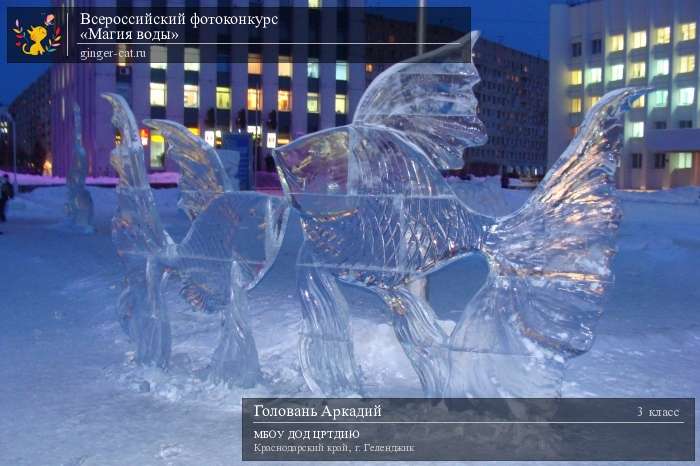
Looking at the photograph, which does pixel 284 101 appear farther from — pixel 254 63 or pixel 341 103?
pixel 341 103

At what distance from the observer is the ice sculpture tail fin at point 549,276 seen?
4758 millimetres

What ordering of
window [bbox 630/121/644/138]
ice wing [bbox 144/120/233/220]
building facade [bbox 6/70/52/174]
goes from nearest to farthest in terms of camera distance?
ice wing [bbox 144/120/233/220] → window [bbox 630/121/644/138] → building facade [bbox 6/70/52/174]

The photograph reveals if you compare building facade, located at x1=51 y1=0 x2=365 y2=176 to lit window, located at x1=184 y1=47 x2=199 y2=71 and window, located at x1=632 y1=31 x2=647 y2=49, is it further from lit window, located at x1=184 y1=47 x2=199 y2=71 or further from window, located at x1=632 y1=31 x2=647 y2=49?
window, located at x1=632 y1=31 x2=647 y2=49

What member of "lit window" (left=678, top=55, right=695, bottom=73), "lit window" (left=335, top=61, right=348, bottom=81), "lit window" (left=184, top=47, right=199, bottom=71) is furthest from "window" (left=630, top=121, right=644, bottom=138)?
"lit window" (left=184, top=47, right=199, bottom=71)

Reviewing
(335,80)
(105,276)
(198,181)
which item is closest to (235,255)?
(198,181)

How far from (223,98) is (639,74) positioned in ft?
95.6

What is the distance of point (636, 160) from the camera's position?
5250 centimetres

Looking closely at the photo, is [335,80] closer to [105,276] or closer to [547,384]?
[105,276]

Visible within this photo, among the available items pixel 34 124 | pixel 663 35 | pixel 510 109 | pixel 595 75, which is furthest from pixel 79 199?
pixel 510 109

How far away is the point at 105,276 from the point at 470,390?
7932mm

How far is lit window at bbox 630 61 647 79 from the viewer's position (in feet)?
174

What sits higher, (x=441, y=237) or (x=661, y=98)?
(x=661, y=98)
